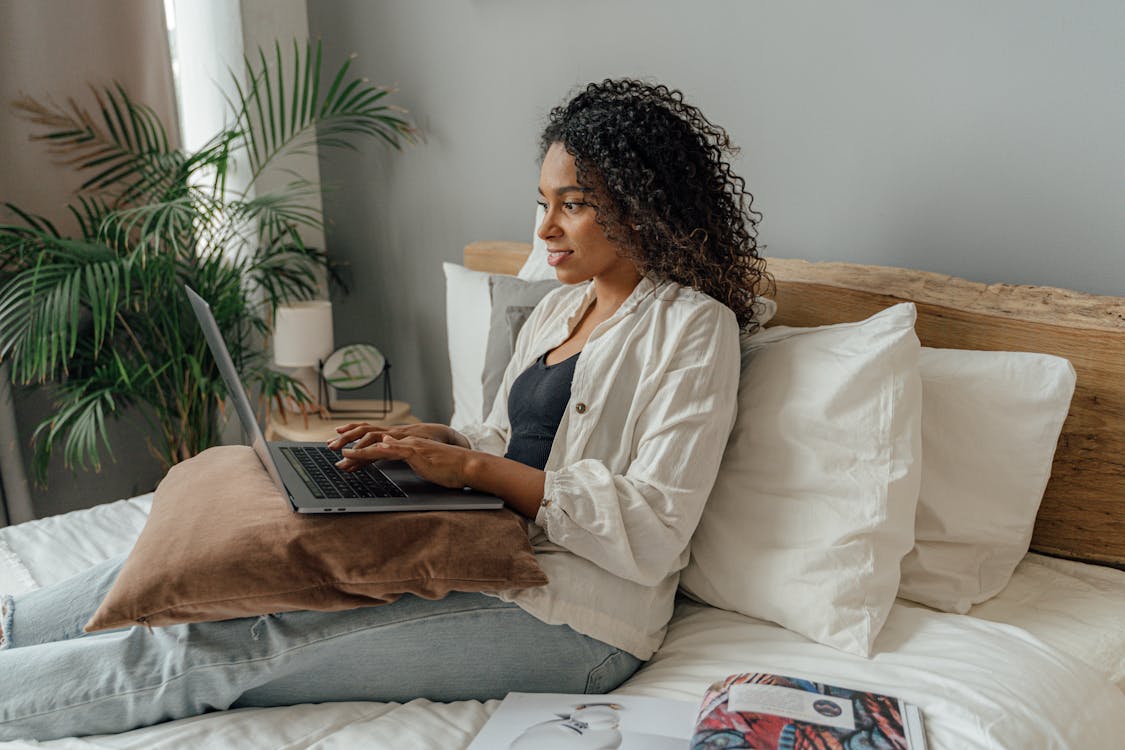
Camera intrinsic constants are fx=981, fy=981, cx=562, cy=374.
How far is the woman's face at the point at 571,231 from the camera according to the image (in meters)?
1.42

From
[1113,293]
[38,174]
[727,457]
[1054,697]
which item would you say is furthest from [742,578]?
[38,174]

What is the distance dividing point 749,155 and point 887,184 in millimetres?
279

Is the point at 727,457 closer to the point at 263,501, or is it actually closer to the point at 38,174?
the point at 263,501

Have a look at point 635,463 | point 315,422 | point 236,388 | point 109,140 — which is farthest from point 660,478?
point 109,140

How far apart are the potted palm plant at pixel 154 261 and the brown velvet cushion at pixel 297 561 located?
1229 millimetres

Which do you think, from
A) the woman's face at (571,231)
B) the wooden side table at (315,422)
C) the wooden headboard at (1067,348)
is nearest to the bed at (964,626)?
the wooden headboard at (1067,348)

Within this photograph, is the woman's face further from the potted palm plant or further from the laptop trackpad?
the potted palm plant

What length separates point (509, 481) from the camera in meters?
1.26

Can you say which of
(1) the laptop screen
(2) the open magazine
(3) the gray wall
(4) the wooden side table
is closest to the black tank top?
(1) the laptop screen

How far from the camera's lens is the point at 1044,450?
4.27 feet

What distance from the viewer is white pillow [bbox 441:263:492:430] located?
1.99 meters

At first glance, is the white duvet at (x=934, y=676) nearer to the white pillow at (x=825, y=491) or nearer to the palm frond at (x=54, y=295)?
the white pillow at (x=825, y=491)

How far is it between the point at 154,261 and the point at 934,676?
6.30ft

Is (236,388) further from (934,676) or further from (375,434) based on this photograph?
(934,676)
